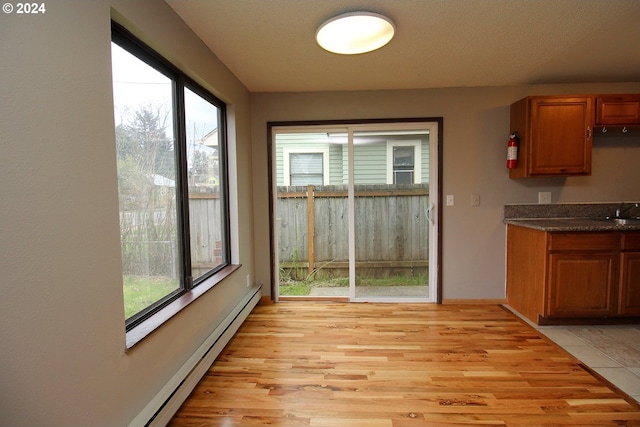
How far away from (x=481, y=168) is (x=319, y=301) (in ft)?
7.81

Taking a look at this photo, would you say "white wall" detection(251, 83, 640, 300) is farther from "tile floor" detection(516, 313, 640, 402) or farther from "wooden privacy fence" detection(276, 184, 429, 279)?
"tile floor" detection(516, 313, 640, 402)

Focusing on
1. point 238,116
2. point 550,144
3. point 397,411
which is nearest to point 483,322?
point 397,411

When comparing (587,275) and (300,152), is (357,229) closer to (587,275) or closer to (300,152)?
(300,152)

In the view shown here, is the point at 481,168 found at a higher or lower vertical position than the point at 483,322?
higher

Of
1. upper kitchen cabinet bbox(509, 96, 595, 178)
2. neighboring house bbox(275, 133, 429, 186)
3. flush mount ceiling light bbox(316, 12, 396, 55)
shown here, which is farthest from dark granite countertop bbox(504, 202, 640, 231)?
flush mount ceiling light bbox(316, 12, 396, 55)

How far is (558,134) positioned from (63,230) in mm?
3842

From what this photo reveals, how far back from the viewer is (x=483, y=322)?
9.28 feet

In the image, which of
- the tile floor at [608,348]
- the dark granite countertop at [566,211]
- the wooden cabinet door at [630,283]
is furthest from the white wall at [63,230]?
the wooden cabinet door at [630,283]

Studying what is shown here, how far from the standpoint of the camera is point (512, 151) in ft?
9.91

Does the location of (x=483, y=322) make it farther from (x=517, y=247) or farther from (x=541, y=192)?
(x=541, y=192)

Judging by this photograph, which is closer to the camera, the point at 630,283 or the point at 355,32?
the point at 355,32

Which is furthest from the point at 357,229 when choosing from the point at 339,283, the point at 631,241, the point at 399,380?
the point at 631,241

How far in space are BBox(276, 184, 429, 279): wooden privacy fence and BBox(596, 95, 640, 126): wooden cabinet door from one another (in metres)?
1.75

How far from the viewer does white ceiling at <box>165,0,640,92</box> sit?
1.81 metres
